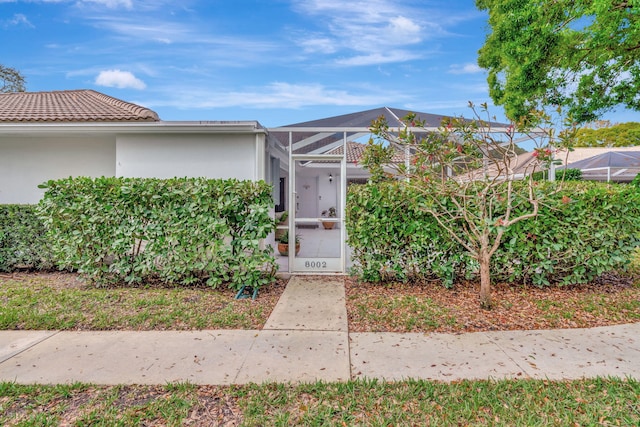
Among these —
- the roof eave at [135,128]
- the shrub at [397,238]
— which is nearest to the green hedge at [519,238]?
the shrub at [397,238]

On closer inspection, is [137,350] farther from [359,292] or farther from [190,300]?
[359,292]

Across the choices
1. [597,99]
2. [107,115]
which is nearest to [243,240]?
[107,115]

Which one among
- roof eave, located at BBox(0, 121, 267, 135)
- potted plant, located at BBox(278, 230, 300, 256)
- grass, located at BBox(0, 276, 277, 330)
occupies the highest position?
roof eave, located at BBox(0, 121, 267, 135)

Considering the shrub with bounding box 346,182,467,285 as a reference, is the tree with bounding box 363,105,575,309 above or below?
above

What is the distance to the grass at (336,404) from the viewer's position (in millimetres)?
2641

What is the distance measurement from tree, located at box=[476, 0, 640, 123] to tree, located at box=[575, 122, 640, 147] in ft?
87.3

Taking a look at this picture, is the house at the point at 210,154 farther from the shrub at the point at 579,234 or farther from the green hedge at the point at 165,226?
the shrub at the point at 579,234

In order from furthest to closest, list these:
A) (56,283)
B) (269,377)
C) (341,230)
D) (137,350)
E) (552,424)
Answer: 1. (341,230)
2. (56,283)
3. (137,350)
4. (269,377)
5. (552,424)

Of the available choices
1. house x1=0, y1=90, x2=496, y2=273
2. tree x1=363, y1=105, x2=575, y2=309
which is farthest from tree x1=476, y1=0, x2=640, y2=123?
tree x1=363, y1=105, x2=575, y2=309

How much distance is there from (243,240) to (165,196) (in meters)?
1.53

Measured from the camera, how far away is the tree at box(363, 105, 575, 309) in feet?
15.9

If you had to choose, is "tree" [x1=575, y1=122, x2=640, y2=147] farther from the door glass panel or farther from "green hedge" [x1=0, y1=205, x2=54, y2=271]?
"green hedge" [x1=0, y1=205, x2=54, y2=271]

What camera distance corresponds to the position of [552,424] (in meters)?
2.58

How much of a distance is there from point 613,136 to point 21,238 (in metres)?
42.8
